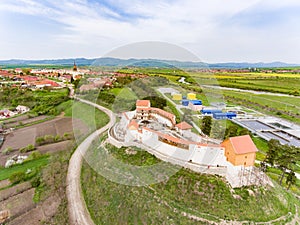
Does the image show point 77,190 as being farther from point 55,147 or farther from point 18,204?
point 55,147

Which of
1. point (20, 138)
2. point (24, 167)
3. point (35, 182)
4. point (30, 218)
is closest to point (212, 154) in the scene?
point (30, 218)

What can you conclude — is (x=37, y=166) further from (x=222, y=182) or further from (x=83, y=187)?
(x=222, y=182)

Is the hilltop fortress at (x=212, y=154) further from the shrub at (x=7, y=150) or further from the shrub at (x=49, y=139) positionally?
the shrub at (x=7, y=150)

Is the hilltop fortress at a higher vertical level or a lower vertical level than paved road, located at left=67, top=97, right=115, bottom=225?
higher

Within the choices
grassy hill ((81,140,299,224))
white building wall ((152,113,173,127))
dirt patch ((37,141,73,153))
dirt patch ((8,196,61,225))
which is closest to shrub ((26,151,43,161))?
dirt patch ((37,141,73,153))

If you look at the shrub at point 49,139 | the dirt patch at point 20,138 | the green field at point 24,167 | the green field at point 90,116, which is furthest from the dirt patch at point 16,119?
the green field at point 24,167

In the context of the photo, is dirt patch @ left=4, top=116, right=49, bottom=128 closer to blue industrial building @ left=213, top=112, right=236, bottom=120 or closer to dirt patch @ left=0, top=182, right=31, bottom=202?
dirt patch @ left=0, top=182, right=31, bottom=202
